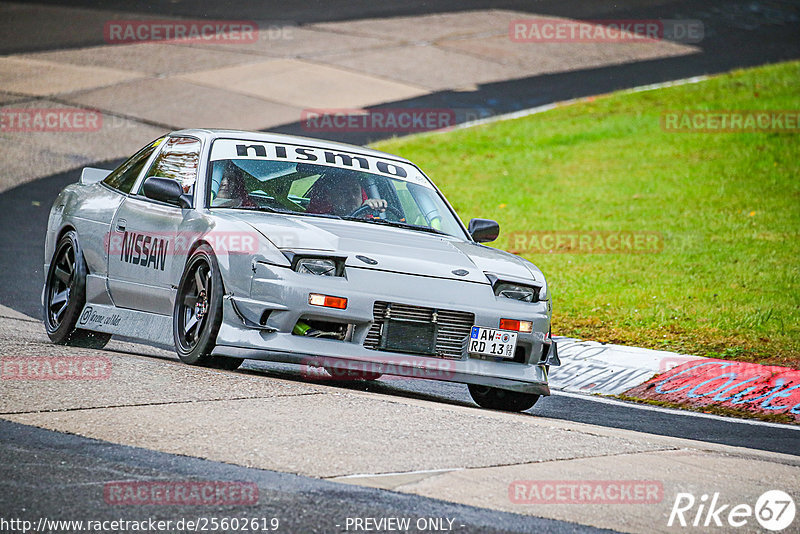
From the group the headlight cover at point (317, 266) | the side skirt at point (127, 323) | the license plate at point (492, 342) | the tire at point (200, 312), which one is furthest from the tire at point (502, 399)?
the side skirt at point (127, 323)

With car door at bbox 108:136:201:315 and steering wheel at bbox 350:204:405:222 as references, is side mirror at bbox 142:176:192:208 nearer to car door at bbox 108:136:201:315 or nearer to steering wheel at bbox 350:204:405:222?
car door at bbox 108:136:201:315

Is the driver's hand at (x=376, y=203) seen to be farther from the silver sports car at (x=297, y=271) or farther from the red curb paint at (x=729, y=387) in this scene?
the red curb paint at (x=729, y=387)

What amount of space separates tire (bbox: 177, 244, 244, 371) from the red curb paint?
3.44 metres

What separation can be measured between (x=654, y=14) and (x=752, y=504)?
26.9m

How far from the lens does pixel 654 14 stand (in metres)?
30.4

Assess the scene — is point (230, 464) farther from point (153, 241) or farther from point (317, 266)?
point (153, 241)

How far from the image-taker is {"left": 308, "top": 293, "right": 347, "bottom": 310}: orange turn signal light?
6691 mm

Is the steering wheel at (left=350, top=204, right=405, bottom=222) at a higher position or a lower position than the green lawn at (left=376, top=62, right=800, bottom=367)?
higher

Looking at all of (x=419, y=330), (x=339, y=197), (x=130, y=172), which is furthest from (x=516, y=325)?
(x=130, y=172)

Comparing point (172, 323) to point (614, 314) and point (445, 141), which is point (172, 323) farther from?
point (445, 141)

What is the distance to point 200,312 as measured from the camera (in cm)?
708

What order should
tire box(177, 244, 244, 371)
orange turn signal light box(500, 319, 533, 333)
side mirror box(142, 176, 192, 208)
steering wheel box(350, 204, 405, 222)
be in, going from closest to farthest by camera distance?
tire box(177, 244, 244, 371)
orange turn signal light box(500, 319, 533, 333)
side mirror box(142, 176, 192, 208)
steering wheel box(350, 204, 405, 222)

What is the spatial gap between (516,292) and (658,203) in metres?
9.75

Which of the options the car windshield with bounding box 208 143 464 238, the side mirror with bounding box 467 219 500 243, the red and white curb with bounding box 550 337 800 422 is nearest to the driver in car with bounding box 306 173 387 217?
the car windshield with bounding box 208 143 464 238
